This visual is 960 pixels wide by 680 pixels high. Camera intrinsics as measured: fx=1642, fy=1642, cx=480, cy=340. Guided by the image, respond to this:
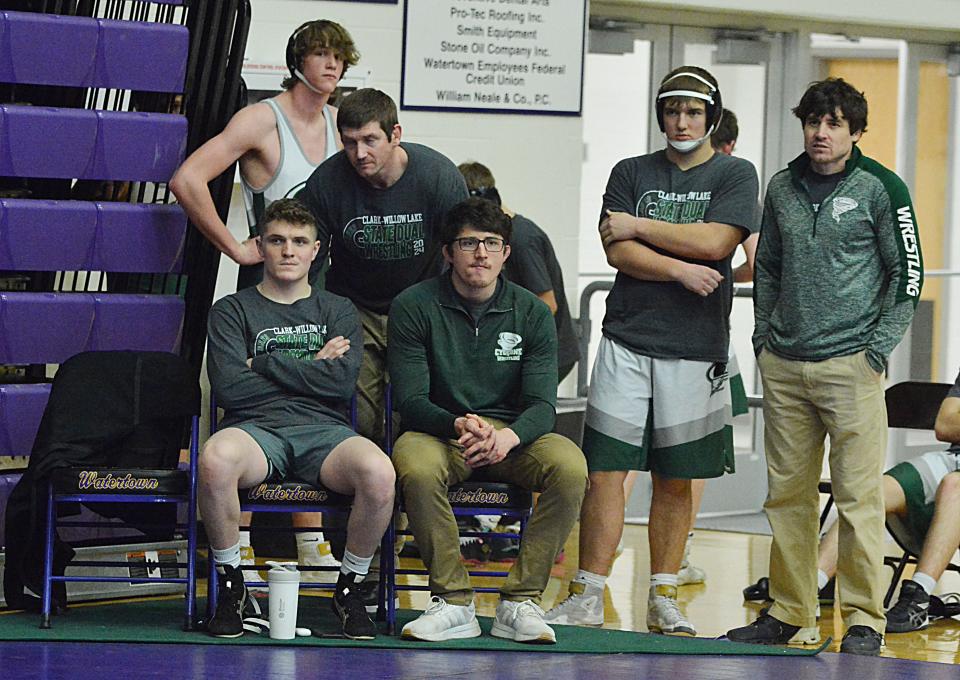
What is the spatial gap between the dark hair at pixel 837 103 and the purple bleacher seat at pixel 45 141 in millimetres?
2084

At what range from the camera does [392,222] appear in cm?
454

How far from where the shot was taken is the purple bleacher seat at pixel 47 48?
15.6 ft

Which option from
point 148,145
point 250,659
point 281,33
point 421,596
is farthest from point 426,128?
point 250,659

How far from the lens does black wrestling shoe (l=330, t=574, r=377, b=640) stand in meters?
4.23

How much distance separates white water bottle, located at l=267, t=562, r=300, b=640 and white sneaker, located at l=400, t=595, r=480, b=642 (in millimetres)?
290

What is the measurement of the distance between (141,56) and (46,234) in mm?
618

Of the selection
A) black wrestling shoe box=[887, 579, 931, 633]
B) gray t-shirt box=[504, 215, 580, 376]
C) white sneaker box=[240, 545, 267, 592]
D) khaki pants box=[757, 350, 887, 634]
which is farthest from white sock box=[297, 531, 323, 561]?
black wrestling shoe box=[887, 579, 931, 633]

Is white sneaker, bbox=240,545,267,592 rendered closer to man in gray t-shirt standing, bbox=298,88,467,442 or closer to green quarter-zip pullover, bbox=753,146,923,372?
man in gray t-shirt standing, bbox=298,88,467,442

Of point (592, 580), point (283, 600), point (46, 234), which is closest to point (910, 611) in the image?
point (592, 580)

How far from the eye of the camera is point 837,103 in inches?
169

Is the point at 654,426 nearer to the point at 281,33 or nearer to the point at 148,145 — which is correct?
the point at 148,145

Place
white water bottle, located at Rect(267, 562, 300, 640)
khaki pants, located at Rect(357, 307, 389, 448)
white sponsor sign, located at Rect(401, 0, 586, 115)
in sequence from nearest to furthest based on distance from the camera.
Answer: white water bottle, located at Rect(267, 562, 300, 640), khaki pants, located at Rect(357, 307, 389, 448), white sponsor sign, located at Rect(401, 0, 586, 115)

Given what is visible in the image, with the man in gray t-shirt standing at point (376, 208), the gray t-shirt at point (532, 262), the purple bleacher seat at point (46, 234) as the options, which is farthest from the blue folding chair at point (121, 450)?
the gray t-shirt at point (532, 262)

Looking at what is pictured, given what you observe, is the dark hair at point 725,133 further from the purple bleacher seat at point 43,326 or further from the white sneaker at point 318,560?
the purple bleacher seat at point 43,326
